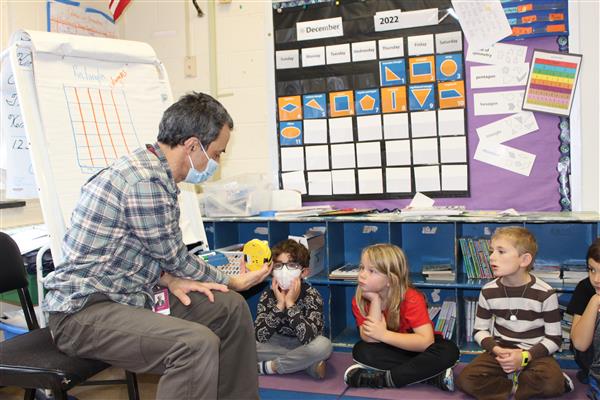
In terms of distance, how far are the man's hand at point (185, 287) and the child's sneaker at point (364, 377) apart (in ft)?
2.93

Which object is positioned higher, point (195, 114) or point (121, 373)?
point (195, 114)

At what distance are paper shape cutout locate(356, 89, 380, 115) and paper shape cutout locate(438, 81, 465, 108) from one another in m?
0.36

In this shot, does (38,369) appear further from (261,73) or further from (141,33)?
(141,33)

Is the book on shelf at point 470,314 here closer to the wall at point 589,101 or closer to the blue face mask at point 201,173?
the wall at point 589,101

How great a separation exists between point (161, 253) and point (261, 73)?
206 centimetres

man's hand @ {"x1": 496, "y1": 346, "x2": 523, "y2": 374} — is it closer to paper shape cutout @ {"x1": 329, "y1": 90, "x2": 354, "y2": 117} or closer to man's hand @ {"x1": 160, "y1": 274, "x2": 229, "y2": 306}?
man's hand @ {"x1": 160, "y1": 274, "x2": 229, "y2": 306}

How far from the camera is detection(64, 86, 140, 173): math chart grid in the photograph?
248 centimetres

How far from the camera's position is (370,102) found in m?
3.40

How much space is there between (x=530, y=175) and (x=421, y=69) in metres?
0.83

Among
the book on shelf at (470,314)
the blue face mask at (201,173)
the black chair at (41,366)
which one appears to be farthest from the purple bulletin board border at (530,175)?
the black chair at (41,366)

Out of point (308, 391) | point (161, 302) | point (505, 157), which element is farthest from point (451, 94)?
point (161, 302)

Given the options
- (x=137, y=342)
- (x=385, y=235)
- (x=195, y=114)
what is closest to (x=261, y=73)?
(x=385, y=235)

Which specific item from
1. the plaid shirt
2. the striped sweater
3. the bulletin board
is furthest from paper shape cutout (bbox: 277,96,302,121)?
the plaid shirt

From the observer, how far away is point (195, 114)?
1916mm
